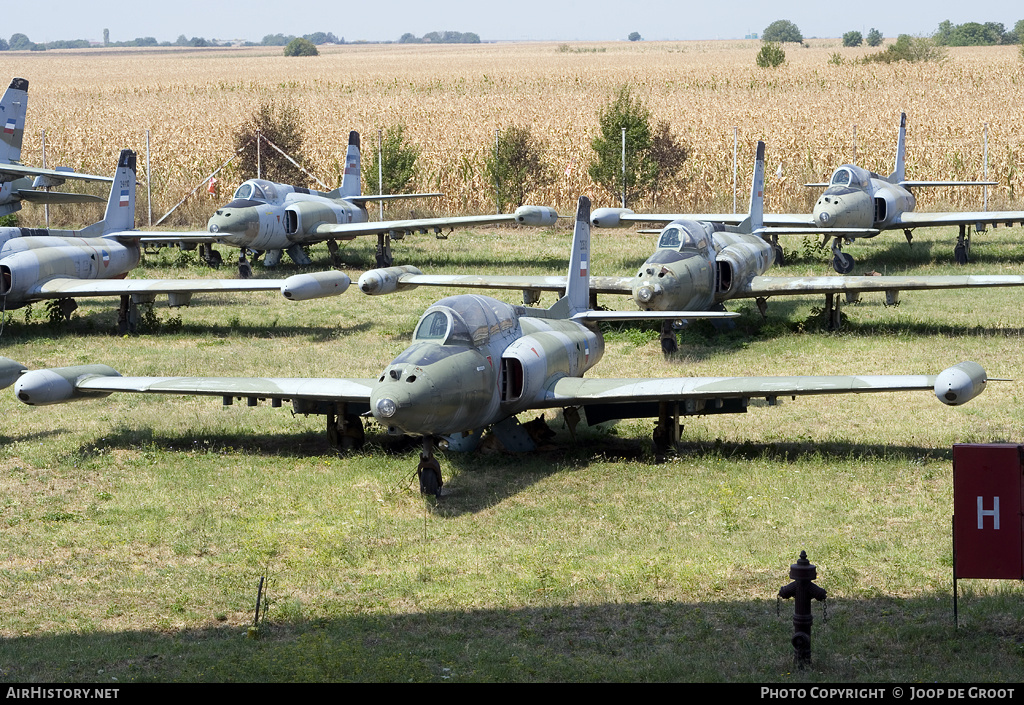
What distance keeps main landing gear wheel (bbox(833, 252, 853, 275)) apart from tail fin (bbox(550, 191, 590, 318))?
12866 millimetres

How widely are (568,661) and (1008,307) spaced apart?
719 inches

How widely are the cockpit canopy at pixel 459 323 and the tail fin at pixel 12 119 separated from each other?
1897 cm

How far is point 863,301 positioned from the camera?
25.2 metres

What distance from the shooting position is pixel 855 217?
28.6 meters

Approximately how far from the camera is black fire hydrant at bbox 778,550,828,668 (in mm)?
8102

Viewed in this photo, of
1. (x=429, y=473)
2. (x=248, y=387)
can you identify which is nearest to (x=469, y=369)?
(x=429, y=473)

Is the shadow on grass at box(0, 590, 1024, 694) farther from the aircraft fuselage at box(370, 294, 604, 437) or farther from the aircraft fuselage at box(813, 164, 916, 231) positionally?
the aircraft fuselage at box(813, 164, 916, 231)

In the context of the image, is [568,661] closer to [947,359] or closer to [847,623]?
[847,623]

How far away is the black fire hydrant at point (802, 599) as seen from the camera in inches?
319

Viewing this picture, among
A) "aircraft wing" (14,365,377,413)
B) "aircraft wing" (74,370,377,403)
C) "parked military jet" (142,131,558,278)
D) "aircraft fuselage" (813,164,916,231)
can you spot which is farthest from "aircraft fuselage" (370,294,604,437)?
"aircraft fuselage" (813,164,916,231)

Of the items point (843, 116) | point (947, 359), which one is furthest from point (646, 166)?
point (947, 359)

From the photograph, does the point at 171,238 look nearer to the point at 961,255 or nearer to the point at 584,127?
the point at 961,255

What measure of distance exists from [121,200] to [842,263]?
17539mm

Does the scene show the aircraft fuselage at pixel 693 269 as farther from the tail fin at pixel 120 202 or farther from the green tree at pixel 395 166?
the green tree at pixel 395 166
